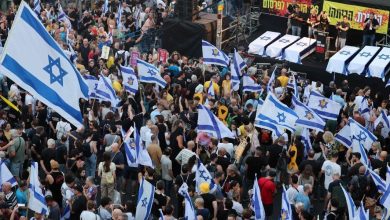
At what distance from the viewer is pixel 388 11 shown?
89.4 ft

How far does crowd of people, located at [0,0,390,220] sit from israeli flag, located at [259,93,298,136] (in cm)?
35

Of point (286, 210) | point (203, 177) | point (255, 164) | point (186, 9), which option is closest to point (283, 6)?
point (186, 9)

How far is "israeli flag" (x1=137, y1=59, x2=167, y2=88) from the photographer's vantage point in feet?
69.4

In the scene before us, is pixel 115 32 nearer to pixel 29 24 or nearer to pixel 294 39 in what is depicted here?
pixel 294 39

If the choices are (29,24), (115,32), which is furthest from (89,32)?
(29,24)

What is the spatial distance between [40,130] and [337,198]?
6.62 metres

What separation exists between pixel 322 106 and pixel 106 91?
518cm

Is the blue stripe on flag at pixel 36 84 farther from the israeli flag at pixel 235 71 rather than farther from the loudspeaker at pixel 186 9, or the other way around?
the loudspeaker at pixel 186 9

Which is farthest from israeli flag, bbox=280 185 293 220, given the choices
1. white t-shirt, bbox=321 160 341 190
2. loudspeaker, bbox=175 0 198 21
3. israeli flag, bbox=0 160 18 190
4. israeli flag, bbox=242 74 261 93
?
loudspeaker, bbox=175 0 198 21

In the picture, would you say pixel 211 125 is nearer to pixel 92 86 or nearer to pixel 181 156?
pixel 181 156

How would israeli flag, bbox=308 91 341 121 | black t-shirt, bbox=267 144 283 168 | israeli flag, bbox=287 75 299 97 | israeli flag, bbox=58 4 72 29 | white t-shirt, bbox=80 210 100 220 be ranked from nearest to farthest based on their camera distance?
1. white t-shirt, bbox=80 210 100 220
2. black t-shirt, bbox=267 144 283 168
3. israeli flag, bbox=308 91 341 121
4. israeli flag, bbox=287 75 299 97
5. israeli flag, bbox=58 4 72 29

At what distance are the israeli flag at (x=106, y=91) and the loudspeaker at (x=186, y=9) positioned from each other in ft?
32.8

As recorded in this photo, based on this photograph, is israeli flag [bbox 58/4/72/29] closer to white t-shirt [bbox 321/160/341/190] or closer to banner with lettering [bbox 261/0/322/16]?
banner with lettering [bbox 261/0/322/16]

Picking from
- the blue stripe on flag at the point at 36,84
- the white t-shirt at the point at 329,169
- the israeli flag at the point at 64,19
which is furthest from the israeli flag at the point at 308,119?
the israeli flag at the point at 64,19
